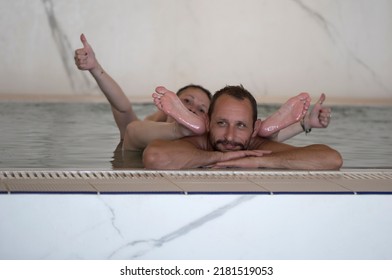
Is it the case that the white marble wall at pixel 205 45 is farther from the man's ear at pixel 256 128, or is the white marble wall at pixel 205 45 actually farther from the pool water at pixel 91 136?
the man's ear at pixel 256 128

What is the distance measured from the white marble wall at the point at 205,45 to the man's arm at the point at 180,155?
4.14 m

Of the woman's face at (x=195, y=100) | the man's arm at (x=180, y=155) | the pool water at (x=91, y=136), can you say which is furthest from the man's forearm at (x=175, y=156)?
the woman's face at (x=195, y=100)

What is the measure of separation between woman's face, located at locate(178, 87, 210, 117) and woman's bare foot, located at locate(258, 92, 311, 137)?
2.05 feet

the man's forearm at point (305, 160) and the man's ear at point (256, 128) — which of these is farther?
the man's ear at point (256, 128)

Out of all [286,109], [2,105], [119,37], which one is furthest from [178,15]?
[286,109]

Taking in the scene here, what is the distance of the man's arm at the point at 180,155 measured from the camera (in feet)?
7.94

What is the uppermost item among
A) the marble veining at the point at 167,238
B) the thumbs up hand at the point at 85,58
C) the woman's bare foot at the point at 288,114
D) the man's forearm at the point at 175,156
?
the thumbs up hand at the point at 85,58

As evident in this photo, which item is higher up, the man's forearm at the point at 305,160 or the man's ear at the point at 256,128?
the man's ear at the point at 256,128

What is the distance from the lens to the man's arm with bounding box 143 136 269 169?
7.94 feet

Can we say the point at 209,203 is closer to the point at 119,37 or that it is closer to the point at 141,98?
the point at 141,98

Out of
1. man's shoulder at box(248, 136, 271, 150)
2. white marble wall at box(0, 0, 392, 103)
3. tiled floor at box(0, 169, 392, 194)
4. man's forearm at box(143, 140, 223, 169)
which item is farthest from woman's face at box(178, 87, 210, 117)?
white marble wall at box(0, 0, 392, 103)

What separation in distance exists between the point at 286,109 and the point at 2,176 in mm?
1115

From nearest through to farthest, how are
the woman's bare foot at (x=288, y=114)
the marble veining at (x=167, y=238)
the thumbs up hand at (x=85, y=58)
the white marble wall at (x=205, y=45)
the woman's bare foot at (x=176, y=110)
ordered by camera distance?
the marble veining at (x=167, y=238)
the woman's bare foot at (x=176, y=110)
the woman's bare foot at (x=288, y=114)
the thumbs up hand at (x=85, y=58)
the white marble wall at (x=205, y=45)

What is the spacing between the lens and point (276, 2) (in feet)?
22.4
